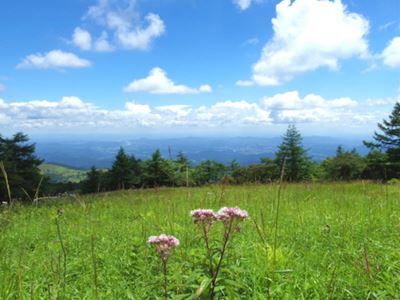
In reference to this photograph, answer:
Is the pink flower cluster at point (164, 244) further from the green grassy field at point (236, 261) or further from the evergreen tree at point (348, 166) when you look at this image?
the evergreen tree at point (348, 166)

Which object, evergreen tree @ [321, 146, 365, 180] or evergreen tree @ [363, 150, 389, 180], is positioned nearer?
evergreen tree @ [363, 150, 389, 180]

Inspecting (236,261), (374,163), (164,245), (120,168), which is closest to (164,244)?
(164,245)

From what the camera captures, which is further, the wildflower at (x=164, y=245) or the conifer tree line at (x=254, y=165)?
the conifer tree line at (x=254, y=165)

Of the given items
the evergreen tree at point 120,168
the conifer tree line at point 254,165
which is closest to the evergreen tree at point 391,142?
the conifer tree line at point 254,165

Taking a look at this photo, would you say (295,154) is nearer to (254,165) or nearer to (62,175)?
(254,165)

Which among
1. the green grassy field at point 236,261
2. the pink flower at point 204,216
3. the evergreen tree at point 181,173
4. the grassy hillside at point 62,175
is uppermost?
the pink flower at point 204,216

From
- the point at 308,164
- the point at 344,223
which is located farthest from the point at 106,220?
the point at 308,164

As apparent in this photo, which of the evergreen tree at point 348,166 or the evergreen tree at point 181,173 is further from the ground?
the evergreen tree at point 181,173

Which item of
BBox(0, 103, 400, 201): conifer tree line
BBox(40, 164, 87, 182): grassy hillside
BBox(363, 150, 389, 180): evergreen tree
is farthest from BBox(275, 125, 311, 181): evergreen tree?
BBox(40, 164, 87, 182): grassy hillside

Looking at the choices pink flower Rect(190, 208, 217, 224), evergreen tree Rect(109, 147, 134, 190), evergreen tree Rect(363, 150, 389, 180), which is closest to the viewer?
pink flower Rect(190, 208, 217, 224)

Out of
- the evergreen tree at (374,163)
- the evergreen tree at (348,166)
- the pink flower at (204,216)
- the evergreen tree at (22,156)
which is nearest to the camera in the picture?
the pink flower at (204,216)

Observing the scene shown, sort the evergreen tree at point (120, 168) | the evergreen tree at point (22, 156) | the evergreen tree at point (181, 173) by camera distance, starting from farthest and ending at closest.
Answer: the evergreen tree at point (120, 168), the evergreen tree at point (22, 156), the evergreen tree at point (181, 173)

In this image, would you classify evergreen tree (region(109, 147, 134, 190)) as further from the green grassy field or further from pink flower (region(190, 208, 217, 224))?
pink flower (region(190, 208, 217, 224))

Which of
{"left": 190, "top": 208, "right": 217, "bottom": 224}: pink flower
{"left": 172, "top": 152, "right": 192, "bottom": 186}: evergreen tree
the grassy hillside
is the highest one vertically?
{"left": 190, "top": 208, "right": 217, "bottom": 224}: pink flower
